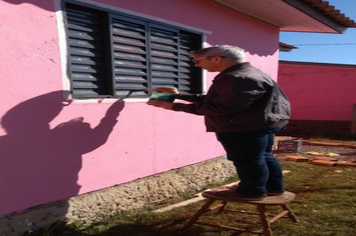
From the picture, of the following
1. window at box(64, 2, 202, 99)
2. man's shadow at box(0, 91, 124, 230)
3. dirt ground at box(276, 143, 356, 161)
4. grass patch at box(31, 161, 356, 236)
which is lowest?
dirt ground at box(276, 143, 356, 161)

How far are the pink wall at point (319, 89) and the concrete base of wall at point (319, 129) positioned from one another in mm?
213

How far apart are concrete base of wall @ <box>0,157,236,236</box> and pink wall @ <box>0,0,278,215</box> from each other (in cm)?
9

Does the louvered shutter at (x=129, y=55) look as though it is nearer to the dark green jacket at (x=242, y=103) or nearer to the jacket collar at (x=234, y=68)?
the dark green jacket at (x=242, y=103)

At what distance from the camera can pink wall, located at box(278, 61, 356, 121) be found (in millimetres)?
12336

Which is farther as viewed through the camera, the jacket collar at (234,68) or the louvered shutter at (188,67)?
the louvered shutter at (188,67)

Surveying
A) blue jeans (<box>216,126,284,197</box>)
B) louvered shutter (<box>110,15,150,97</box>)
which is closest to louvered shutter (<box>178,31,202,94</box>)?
louvered shutter (<box>110,15,150,97</box>)

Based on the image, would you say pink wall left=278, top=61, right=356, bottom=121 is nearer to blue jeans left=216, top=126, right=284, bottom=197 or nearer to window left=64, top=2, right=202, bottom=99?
window left=64, top=2, right=202, bottom=99

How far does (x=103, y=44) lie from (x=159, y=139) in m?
1.37

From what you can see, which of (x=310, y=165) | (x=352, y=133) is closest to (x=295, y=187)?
(x=310, y=165)

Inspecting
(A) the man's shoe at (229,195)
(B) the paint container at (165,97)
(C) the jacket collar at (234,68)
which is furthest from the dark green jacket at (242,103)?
(A) the man's shoe at (229,195)

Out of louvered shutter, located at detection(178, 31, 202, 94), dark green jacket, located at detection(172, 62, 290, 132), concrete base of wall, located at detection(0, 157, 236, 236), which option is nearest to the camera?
dark green jacket, located at detection(172, 62, 290, 132)

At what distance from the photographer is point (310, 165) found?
6289 mm

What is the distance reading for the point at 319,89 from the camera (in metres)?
12.9

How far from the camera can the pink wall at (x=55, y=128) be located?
2455 millimetres
